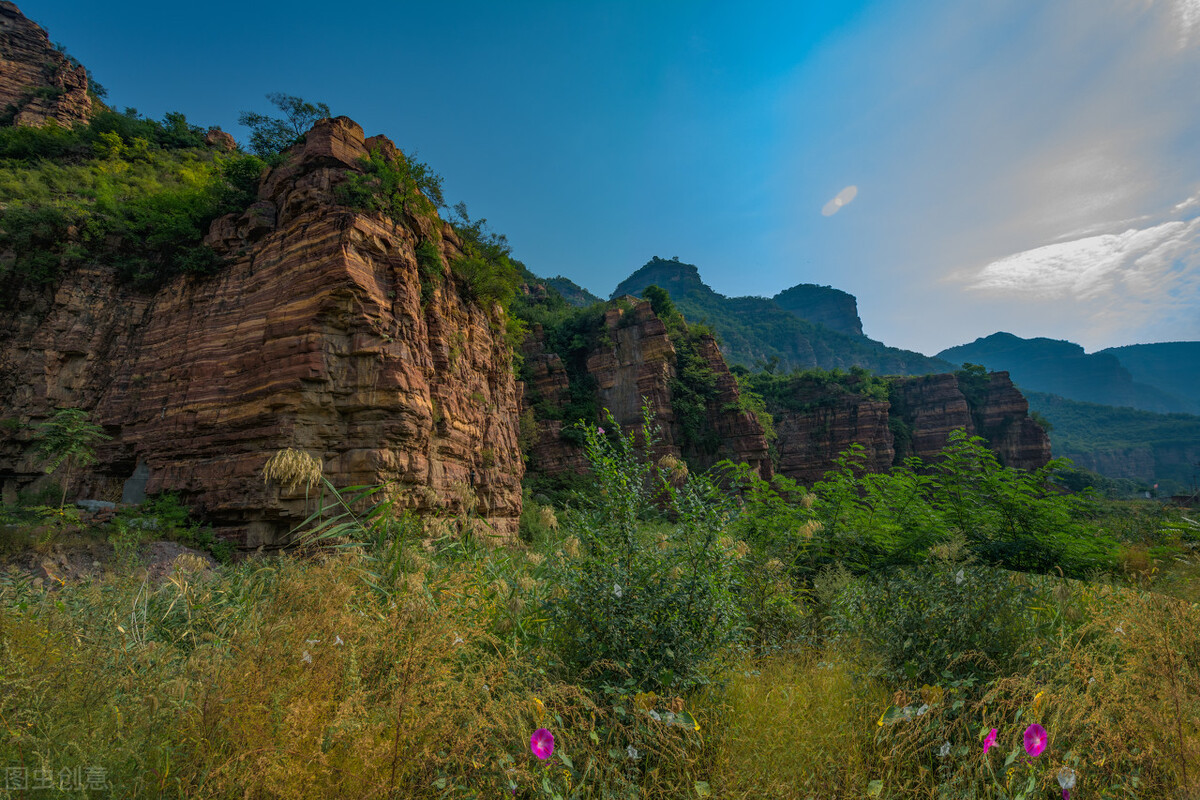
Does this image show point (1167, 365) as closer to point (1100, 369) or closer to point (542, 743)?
point (1100, 369)

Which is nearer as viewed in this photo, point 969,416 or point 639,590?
point 639,590

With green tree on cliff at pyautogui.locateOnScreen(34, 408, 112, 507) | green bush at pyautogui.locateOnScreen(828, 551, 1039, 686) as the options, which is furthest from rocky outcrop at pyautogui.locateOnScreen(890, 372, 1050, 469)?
green tree on cliff at pyautogui.locateOnScreen(34, 408, 112, 507)

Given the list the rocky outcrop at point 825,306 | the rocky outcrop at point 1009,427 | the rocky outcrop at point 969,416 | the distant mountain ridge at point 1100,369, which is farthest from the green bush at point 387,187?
the distant mountain ridge at point 1100,369

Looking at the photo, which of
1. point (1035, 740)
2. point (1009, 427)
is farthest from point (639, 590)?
point (1009, 427)

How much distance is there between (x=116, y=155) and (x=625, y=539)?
111 feet

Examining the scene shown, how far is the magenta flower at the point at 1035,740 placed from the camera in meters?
2.30

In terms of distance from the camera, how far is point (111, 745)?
1.91 metres

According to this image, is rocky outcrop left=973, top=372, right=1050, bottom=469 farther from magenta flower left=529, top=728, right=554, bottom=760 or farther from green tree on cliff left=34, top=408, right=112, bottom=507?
green tree on cliff left=34, top=408, right=112, bottom=507

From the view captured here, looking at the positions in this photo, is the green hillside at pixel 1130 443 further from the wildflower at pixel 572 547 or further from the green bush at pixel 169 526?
the green bush at pixel 169 526

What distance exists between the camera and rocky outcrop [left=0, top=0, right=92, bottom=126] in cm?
2683

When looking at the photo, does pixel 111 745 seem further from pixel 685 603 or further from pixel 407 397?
pixel 407 397

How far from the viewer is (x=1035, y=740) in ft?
7.68

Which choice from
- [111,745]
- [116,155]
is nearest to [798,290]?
[116,155]

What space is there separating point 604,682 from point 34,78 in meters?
51.4
